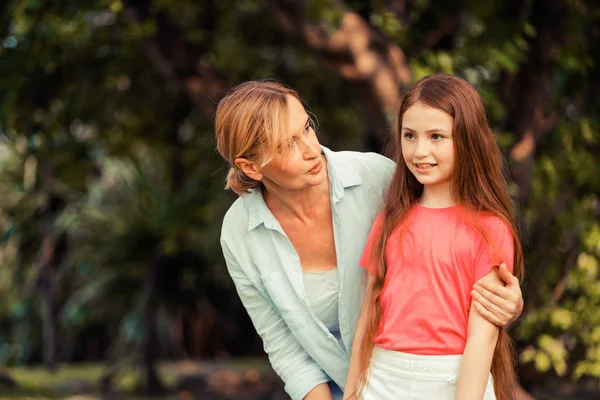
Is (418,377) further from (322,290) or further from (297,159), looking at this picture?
(297,159)

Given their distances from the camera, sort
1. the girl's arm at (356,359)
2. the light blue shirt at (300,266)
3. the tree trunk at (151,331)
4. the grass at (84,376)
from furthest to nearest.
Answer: the tree trunk at (151,331) → the grass at (84,376) → the light blue shirt at (300,266) → the girl's arm at (356,359)

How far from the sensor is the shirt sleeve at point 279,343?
3064 millimetres

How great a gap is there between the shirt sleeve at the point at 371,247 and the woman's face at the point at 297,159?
0.25 metres

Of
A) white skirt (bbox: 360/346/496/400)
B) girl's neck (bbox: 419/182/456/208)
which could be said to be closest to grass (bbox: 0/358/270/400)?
white skirt (bbox: 360/346/496/400)

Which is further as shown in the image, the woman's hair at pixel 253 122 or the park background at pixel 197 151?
the park background at pixel 197 151

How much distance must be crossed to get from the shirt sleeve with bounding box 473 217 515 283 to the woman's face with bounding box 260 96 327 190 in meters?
0.60

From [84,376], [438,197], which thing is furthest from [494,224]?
[84,376]

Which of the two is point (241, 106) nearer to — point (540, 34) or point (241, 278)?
point (241, 278)

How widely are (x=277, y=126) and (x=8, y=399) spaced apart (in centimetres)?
571

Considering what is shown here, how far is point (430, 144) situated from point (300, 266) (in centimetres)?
68

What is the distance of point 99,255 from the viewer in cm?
926

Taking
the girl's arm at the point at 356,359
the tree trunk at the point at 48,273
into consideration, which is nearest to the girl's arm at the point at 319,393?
the girl's arm at the point at 356,359

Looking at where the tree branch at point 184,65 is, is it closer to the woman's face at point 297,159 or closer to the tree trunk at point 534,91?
the tree trunk at point 534,91

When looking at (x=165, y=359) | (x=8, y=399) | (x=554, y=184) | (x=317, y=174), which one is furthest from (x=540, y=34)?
(x=165, y=359)
